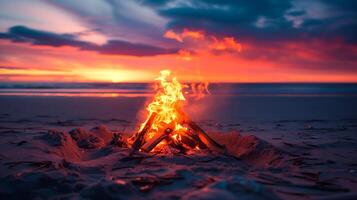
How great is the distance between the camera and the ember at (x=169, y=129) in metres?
9.45

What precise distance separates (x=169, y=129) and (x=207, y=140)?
951 mm

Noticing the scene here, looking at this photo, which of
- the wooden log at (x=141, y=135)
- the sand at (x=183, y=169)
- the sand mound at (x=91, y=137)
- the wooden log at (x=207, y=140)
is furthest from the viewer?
the sand mound at (x=91, y=137)

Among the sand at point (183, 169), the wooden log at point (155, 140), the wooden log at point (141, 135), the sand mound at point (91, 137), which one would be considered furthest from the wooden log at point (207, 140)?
the sand mound at point (91, 137)

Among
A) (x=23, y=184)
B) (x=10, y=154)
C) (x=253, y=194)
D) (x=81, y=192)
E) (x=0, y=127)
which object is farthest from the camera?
(x=0, y=127)

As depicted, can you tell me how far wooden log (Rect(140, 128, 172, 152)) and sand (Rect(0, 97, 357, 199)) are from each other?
1.72 feet

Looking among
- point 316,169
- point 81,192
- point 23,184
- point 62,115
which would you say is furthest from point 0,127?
point 316,169

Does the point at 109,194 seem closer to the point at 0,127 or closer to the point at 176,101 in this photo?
the point at 176,101

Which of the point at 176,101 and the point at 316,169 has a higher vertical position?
the point at 176,101

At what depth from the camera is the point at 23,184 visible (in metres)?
6.18

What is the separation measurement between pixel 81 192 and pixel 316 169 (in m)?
4.59

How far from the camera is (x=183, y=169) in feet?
23.5

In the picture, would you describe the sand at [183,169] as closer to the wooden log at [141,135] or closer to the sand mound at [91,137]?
the sand mound at [91,137]

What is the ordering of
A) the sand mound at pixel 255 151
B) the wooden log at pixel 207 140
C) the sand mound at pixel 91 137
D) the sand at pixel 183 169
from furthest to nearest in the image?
the sand mound at pixel 91 137 → the wooden log at pixel 207 140 → the sand mound at pixel 255 151 → the sand at pixel 183 169

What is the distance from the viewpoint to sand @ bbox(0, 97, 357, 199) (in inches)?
228
